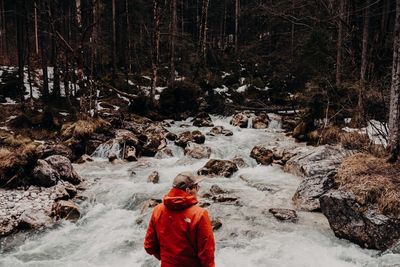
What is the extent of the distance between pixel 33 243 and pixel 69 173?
142 inches

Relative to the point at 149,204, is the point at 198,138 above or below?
above

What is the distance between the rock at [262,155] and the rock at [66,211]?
6.89 meters

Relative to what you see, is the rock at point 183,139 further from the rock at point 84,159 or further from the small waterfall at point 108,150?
the rock at point 84,159

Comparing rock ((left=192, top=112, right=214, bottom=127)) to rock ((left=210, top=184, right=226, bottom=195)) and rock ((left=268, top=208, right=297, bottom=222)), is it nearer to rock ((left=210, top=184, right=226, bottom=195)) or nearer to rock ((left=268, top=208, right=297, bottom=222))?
rock ((left=210, top=184, right=226, bottom=195))

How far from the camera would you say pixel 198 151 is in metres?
14.5

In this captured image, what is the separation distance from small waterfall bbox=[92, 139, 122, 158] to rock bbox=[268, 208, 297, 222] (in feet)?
24.4

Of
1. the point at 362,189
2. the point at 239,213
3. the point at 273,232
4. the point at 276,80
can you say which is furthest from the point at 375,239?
the point at 276,80

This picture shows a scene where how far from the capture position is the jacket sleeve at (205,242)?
3441mm

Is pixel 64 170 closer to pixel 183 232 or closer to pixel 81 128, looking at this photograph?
pixel 81 128

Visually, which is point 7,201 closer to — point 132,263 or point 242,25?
point 132,263

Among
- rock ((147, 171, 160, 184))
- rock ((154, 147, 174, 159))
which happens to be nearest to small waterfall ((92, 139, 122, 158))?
rock ((154, 147, 174, 159))

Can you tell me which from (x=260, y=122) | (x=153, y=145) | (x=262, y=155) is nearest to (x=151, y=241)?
(x=262, y=155)

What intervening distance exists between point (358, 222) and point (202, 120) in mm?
13541

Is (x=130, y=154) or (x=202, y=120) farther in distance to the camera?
(x=202, y=120)
